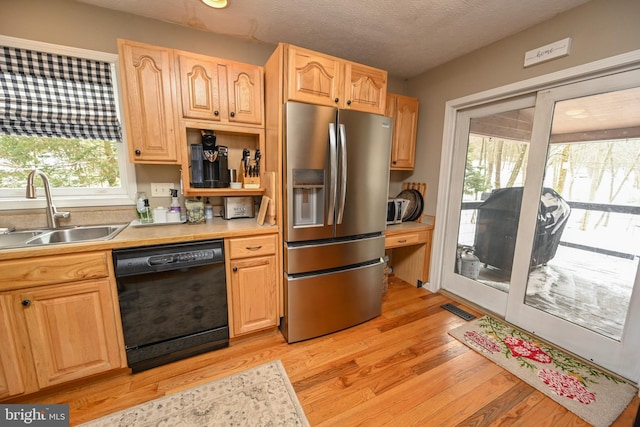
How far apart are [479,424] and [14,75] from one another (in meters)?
3.67

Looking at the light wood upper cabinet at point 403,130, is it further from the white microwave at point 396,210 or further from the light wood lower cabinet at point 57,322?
the light wood lower cabinet at point 57,322

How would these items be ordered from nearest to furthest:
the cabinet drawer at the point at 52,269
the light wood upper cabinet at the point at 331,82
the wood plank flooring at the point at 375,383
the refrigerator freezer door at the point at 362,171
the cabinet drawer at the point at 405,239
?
1. the cabinet drawer at the point at 52,269
2. the wood plank flooring at the point at 375,383
3. the light wood upper cabinet at the point at 331,82
4. the refrigerator freezer door at the point at 362,171
5. the cabinet drawer at the point at 405,239

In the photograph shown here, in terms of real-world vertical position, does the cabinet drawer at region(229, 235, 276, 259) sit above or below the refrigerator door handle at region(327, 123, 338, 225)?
below

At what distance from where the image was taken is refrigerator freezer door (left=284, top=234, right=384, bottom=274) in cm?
185

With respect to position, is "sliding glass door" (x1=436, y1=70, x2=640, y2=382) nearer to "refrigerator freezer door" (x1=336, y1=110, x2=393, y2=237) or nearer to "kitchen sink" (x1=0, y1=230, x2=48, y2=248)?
"refrigerator freezer door" (x1=336, y1=110, x2=393, y2=237)

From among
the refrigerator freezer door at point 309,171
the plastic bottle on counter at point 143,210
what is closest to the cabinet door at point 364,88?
the refrigerator freezer door at point 309,171

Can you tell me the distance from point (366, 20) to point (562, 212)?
2.15 metres

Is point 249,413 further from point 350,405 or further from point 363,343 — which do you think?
point 363,343

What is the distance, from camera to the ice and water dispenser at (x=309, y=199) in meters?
1.81

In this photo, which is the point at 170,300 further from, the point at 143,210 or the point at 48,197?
the point at 48,197

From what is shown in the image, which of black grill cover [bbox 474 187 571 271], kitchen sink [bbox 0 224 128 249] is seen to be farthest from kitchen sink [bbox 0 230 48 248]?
black grill cover [bbox 474 187 571 271]

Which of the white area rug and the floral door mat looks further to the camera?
the floral door mat

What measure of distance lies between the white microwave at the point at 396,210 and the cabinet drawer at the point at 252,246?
1403 mm

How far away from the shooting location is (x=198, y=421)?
1.32m
